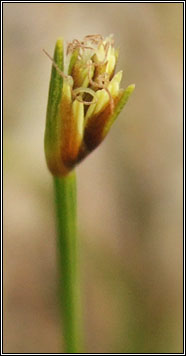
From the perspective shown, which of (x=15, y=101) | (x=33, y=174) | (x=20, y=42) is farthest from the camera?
(x=20, y=42)

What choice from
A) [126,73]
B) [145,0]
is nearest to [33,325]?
[126,73]

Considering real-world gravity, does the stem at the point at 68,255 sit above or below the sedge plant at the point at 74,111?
below

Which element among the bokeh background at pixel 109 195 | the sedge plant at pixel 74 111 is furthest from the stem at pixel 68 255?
the bokeh background at pixel 109 195

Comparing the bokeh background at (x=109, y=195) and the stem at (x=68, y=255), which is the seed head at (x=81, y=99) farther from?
the bokeh background at (x=109, y=195)

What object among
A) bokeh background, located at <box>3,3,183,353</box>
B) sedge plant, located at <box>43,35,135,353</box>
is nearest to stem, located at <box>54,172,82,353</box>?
sedge plant, located at <box>43,35,135,353</box>

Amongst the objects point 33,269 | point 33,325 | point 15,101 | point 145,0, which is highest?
point 145,0

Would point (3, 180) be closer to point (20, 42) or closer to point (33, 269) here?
point (33, 269)

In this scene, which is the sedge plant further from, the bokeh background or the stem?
the bokeh background
